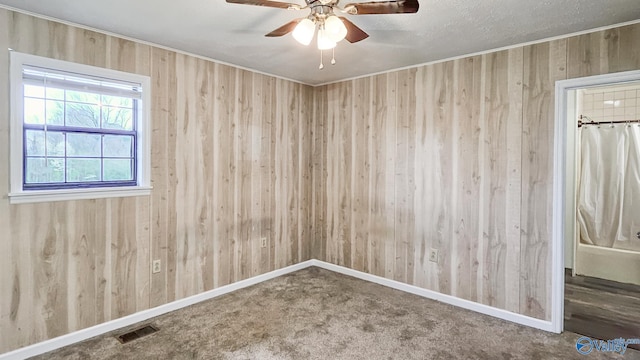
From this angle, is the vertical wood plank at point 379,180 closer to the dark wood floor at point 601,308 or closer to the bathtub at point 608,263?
the dark wood floor at point 601,308

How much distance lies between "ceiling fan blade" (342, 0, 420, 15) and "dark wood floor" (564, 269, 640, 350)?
9.48ft

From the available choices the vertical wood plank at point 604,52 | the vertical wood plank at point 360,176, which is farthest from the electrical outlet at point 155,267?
the vertical wood plank at point 604,52

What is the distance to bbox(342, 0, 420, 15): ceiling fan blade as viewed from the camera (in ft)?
5.30

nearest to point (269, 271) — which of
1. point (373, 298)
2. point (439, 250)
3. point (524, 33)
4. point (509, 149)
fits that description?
point (373, 298)

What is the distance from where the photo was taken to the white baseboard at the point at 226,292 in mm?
2445

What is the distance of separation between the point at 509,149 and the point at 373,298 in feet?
6.37

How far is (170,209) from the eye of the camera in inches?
123

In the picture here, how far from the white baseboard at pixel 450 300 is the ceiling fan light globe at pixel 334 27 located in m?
2.76

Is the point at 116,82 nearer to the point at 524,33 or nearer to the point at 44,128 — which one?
the point at 44,128

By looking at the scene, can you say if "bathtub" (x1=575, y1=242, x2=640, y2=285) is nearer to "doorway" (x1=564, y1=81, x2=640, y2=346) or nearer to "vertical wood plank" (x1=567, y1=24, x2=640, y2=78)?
"doorway" (x1=564, y1=81, x2=640, y2=346)

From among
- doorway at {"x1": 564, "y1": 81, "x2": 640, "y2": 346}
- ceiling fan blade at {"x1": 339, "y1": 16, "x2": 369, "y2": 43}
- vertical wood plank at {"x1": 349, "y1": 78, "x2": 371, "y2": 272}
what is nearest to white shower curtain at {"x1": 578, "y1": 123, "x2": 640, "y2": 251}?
doorway at {"x1": 564, "y1": 81, "x2": 640, "y2": 346}

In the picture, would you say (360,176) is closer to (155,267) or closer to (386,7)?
(155,267)

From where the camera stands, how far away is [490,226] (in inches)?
122

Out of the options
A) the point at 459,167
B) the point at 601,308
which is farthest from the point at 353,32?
the point at 601,308
